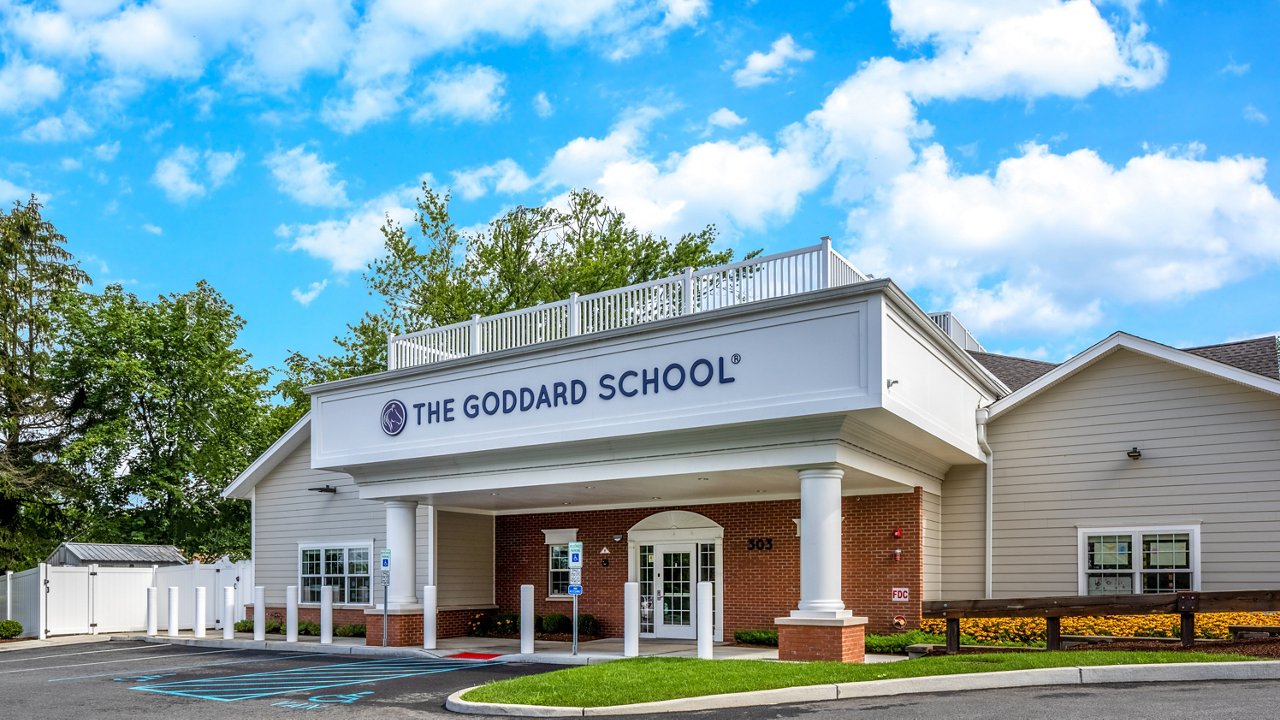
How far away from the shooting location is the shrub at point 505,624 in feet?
80.9

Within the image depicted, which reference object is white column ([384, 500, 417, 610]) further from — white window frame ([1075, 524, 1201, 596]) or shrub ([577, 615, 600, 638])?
white window frame ([1075, 524, 1201, 596])

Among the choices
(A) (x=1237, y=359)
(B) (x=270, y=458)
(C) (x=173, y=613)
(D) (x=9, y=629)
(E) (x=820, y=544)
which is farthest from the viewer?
(D) (x=9, y=629)

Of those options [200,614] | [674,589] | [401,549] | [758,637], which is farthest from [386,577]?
[758,637]

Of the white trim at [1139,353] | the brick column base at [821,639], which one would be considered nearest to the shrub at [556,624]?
the brick column base at [821,639]

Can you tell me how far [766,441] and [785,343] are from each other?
1620 millimetres

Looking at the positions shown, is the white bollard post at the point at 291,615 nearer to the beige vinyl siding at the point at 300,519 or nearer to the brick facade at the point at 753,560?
the beige vinyl siding at the point at 300,519

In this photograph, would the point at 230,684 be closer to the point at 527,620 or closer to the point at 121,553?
the point at 527,620

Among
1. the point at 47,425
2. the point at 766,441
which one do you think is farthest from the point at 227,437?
the point at 766,441

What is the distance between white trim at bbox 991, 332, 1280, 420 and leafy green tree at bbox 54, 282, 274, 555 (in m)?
29.7

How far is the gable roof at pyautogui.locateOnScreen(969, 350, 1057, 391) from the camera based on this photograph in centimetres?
2427

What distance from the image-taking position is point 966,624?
741 inches

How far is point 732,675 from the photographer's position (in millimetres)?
14211

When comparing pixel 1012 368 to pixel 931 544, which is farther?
pixel 1012 368

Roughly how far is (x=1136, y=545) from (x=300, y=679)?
1391cm
